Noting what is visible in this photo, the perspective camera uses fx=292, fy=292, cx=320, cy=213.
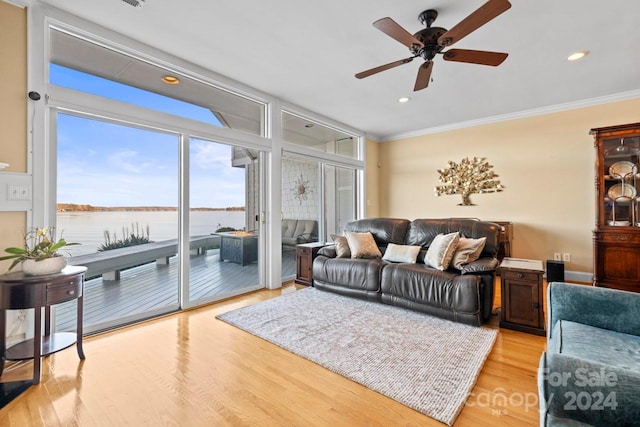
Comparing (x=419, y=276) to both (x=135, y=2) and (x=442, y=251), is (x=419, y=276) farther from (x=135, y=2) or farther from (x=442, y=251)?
(x=135, y=2)

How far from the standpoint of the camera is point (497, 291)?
12.6 feet

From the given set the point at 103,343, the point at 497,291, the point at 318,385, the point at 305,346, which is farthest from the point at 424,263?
the point at 103,343

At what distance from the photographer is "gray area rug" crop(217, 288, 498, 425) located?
71.3 inches

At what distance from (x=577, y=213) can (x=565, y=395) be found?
4.53 m

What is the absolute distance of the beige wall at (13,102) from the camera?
2150mm

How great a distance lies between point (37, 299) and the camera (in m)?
1.87

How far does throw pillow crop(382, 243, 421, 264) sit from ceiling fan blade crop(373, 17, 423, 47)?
215 cm

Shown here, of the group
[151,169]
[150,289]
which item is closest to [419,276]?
[150,289]

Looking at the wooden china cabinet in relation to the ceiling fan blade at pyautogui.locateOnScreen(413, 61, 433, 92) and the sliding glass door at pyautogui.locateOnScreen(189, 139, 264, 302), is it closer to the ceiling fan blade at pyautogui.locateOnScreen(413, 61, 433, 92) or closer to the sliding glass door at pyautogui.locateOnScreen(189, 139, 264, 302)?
the ceiling fan blade at pyautogui.locateOnScreen(413, 61, 433, 92)

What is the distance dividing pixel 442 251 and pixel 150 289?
125 inches

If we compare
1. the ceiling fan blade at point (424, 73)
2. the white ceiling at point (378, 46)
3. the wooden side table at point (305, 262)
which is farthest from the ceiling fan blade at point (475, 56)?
the wooden side table at point (305, 262)

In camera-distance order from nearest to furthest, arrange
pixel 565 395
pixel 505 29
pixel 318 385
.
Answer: pixel 565 395 → pixel 318 385 → pixel 505 29

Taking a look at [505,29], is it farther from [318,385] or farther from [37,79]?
[37,79]

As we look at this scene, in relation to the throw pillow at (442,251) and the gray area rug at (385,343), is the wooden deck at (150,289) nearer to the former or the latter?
the gray area rug at (385,343)
